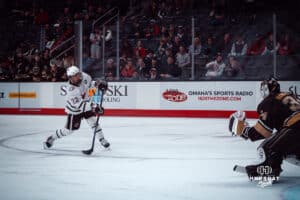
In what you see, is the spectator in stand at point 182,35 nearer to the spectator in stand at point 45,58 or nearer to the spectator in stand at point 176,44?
the spectator in stand at point 176,44

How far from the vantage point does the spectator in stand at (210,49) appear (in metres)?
14.3

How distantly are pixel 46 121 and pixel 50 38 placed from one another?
362 cm

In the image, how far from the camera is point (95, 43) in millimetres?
15219

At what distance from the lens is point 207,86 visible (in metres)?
14.4

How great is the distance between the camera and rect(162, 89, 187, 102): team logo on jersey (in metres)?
14.7

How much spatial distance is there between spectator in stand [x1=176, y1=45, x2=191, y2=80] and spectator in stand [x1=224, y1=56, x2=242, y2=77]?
3.34 feet

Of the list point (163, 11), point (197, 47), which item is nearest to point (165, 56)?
point (197, 47)

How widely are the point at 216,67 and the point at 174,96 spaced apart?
1433 millimetres

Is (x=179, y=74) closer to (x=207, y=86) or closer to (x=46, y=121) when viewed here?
(x=207, y=86)

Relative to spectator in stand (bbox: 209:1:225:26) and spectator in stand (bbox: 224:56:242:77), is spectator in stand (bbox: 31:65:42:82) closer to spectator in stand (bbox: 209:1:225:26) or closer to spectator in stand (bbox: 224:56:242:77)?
spectator in stand (bbox: 209:1:225:26)

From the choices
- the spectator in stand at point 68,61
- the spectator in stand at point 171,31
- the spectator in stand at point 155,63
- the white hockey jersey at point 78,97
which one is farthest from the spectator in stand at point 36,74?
the white hockey jersey at point 78,97

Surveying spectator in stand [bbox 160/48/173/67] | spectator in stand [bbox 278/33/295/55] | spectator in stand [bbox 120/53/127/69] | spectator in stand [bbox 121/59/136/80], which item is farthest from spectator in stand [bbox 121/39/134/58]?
spectator in stand [bbox 278/33/295/55]

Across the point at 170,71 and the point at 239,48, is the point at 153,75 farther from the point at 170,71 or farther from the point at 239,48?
the point at 239,48

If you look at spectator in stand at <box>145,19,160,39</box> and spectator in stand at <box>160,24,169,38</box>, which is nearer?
spectator in stand at <box>160,24,169,38</box>
